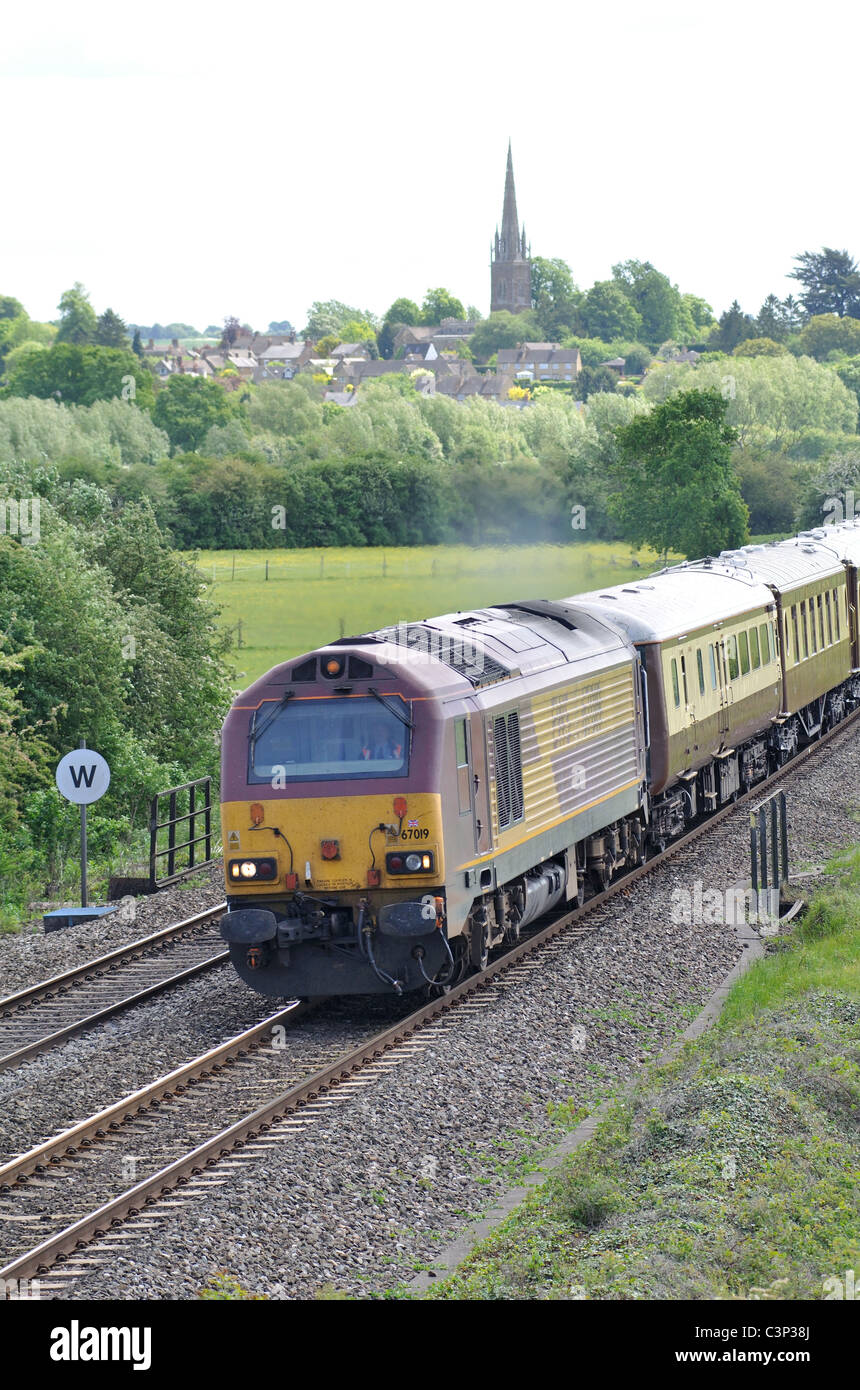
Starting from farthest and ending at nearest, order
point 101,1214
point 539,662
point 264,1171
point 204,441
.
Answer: point 204,441 → point 539,662 → point 264,1171 → point 101,1214

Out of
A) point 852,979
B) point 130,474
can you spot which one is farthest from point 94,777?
point 130,474

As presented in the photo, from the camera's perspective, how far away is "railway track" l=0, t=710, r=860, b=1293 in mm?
10133

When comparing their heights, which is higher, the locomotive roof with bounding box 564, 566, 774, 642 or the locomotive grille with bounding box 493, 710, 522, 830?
the locomotive roof with bounding box 564, 566, 774, 642

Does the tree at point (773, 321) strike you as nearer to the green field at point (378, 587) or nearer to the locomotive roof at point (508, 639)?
the green field at point (378, 587)

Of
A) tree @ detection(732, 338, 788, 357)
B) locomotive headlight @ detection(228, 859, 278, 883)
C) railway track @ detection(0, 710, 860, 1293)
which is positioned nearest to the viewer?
railway track @ detection(0, 710, 860, 1293)

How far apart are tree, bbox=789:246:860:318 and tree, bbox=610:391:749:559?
432ft

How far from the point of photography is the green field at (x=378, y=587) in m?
49.8

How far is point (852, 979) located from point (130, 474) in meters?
58.2

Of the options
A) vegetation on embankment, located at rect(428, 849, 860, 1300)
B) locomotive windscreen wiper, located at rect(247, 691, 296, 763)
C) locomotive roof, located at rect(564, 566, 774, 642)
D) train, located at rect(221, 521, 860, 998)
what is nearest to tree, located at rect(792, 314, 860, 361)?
locomotive roof, located at rect(564, 566, 774, 642)

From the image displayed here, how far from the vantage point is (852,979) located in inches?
570

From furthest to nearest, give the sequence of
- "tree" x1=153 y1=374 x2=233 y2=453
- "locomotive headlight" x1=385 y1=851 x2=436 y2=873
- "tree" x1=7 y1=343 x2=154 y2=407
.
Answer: "tree" x1=7 y1=343 x2=154 y2=407 → "tree" x1=153 y1=374 x2=233 y2=453 → "locomotive headlight" x1=385 y1=851 x2=436 y2=873

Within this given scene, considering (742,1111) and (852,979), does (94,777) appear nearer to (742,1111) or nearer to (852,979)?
(852,979)

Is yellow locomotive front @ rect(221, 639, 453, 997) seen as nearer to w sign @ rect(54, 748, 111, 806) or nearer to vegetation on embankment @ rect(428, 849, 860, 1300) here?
vegetation on embankment @ rect(428, 849, 860, 1300)

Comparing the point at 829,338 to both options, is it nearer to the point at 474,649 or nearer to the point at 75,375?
the point at 75,375
